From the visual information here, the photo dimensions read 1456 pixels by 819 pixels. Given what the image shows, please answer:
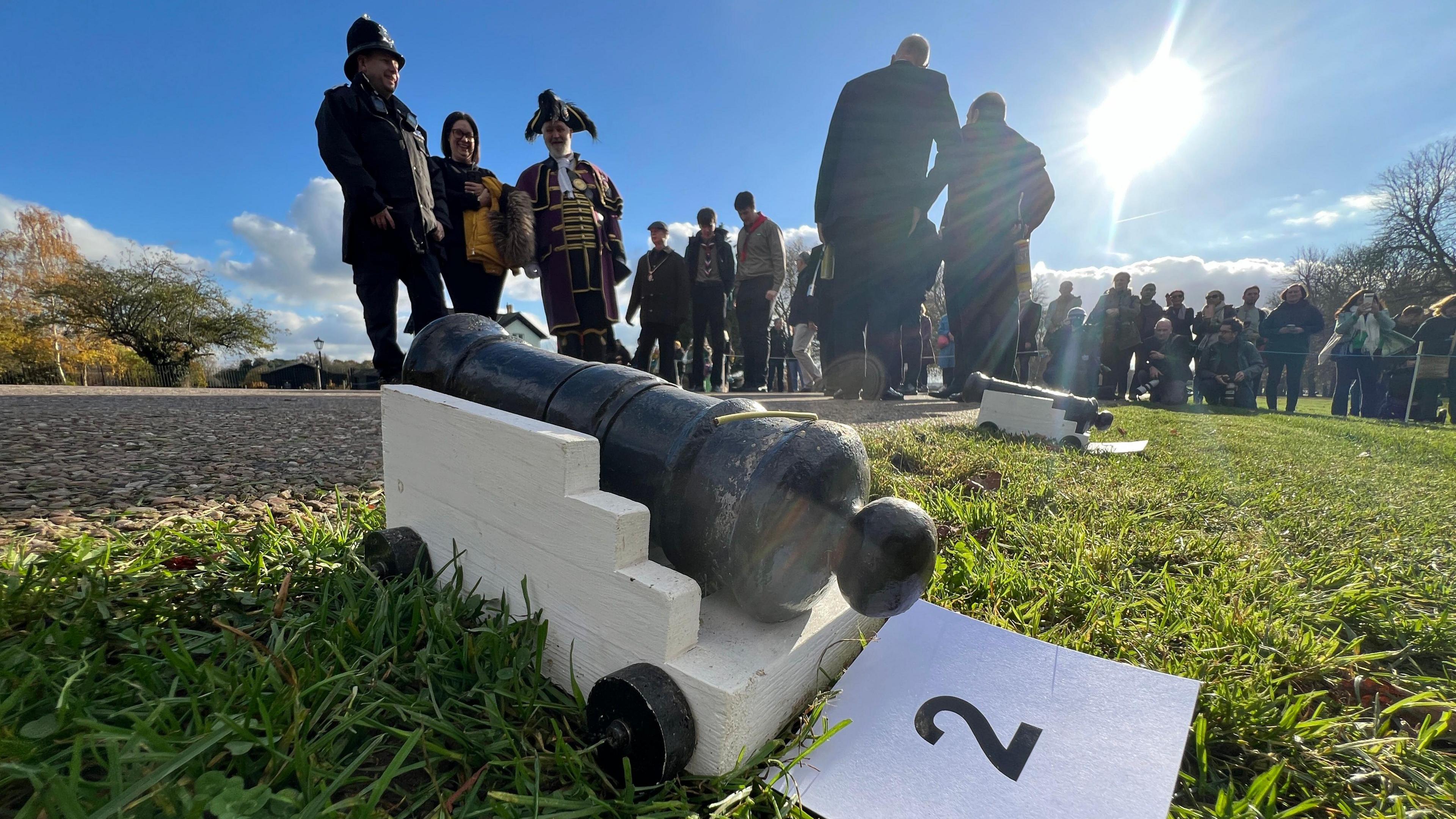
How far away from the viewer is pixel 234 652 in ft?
3.80

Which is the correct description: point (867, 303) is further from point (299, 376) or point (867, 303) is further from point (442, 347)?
point (299, 376)

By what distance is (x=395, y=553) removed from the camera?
1558 mm

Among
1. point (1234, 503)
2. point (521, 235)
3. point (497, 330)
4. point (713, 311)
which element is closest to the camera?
point (497, 330)

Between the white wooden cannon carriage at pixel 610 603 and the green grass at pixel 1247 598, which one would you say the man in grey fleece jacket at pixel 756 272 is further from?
the white wooden cannon carriage at pixel 610 603

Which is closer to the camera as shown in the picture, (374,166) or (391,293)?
(374,166)

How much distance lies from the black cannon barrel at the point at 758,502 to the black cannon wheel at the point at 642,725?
23 cm

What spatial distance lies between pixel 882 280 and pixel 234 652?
6295 mm

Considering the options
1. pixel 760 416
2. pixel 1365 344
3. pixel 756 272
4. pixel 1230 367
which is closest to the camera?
pixel 760 416

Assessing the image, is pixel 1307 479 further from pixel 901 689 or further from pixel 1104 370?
pixel 1104 370

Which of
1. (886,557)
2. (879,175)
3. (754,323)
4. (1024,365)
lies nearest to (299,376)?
(754,323)

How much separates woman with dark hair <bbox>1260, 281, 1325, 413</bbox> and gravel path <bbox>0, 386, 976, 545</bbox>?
1259 cm

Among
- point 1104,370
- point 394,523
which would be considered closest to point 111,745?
point 394,523

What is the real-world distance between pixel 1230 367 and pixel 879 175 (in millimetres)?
10887

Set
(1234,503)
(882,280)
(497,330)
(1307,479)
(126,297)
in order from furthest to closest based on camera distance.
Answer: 1. (126,297)
2. (882,280)
3. (1307,479)
4. (1234,503)
5. (497,330)
